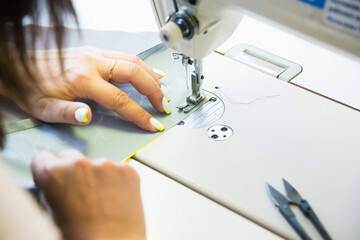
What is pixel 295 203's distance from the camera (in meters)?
0.83

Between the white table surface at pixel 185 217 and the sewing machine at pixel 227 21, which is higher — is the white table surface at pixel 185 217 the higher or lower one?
the lower one

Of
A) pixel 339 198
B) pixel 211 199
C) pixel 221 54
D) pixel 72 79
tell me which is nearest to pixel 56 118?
pixel 72 79

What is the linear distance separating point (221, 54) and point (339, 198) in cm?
56

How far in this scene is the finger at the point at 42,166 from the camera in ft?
2.51

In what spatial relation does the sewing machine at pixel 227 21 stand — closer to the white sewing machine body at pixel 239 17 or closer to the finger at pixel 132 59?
the white sewing machine body at pixel 239 17

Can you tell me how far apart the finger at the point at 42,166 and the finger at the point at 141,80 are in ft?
1.03

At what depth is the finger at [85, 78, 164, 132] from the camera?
3.23 feet

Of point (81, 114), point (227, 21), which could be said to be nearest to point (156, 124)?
point (81, 114)

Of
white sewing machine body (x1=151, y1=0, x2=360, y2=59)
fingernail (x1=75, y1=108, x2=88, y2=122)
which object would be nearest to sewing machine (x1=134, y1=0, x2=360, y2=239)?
white sewing machine body (x1=151, y1=0, x2=360, y2=59)

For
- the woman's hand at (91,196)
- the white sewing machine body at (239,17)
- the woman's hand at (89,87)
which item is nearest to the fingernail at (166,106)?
the woman's hand at (89,87)

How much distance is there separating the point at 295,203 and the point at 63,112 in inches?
21.1

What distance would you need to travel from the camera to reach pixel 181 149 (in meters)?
0.96

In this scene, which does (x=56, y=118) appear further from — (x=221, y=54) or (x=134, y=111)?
(x=221, y=54)

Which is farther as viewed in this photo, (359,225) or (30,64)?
(30,64)
